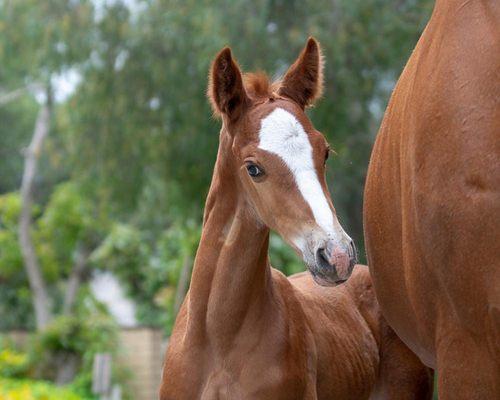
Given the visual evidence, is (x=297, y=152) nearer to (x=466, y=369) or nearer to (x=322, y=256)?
(x=322, y=256)

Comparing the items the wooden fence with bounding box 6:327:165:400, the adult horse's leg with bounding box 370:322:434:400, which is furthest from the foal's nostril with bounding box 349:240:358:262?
the wooden fence with bounding box 6:327:165:400

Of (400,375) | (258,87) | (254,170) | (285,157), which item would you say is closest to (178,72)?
(400,375)

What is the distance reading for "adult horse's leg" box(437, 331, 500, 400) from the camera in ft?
7.30

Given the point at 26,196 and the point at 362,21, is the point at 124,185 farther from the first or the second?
the point at 26,196

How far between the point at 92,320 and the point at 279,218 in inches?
644

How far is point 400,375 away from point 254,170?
170 centimetres

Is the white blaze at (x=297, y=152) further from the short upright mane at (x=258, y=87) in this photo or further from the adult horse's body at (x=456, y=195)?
the adult horse's body at (x=456, y=195)

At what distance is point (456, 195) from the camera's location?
223cm

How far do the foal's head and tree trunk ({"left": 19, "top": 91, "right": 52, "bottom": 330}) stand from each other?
1898 centimetres

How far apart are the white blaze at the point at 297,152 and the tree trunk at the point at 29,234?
19336mm

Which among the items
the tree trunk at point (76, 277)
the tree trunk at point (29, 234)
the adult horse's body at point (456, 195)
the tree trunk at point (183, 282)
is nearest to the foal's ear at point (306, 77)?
the adult horse's body at point (456, 195)

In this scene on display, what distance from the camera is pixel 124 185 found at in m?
15.0

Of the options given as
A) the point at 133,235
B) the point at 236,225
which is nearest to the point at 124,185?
the point at 133,235

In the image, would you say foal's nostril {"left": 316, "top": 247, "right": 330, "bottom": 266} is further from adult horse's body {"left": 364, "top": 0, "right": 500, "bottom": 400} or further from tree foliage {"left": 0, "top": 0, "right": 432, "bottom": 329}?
tree foliage {"left": 0, "top": 0, "right": 432, "bottom": 329}
